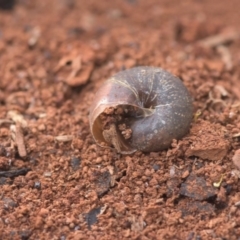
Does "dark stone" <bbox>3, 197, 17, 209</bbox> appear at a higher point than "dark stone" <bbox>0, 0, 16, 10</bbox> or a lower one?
lower

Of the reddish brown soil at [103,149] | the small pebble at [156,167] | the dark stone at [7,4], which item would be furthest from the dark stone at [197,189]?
the dark stone at [7,4]

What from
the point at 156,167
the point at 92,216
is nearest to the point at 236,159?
the point at 156,167

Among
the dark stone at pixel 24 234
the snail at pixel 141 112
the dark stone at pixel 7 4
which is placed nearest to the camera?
the dark stone at pixel 24 234

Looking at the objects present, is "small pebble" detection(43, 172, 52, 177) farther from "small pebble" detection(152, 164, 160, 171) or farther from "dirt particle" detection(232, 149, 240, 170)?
"dirt particle" detection(232, 149, 240, 170)

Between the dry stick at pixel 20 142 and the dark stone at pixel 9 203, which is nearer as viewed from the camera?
the dark stone at pixel 9 203

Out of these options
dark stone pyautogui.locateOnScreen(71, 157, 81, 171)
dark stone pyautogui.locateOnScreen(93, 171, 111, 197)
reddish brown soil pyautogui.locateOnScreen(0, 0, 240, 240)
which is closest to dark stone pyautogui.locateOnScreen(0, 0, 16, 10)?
reddish brown soil pyautogui.locateOnScreen(0, 0, 240, 240)

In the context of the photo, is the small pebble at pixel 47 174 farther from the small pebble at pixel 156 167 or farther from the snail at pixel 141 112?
the small pebble at pixel 156 167

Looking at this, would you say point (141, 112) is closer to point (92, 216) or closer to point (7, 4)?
point (92, 216)
